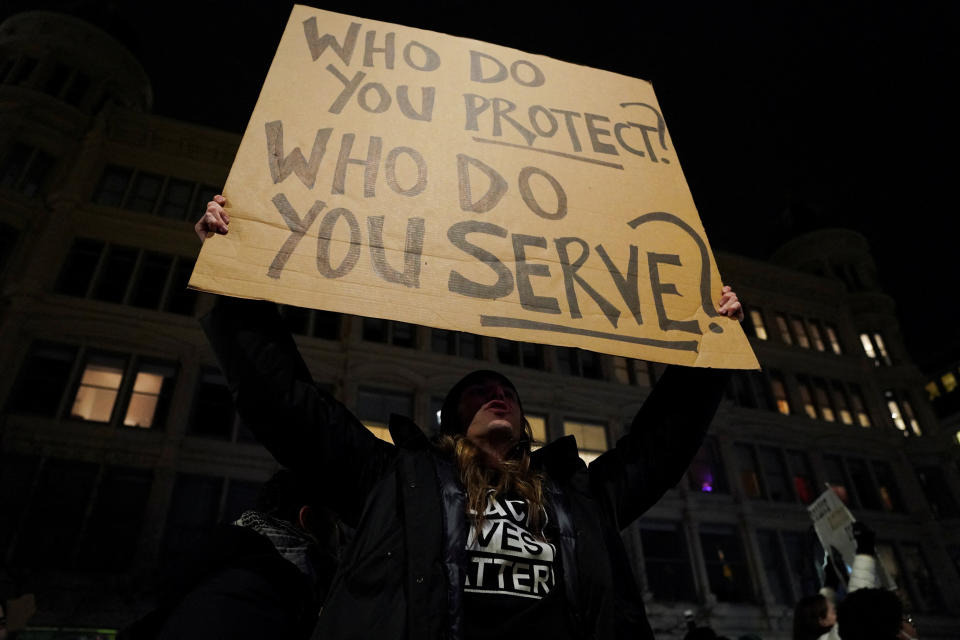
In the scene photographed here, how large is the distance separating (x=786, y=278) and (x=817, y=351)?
391cm

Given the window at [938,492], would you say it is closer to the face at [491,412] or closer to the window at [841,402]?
the window at [841,402]

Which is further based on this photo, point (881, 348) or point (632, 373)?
point (881, 348)

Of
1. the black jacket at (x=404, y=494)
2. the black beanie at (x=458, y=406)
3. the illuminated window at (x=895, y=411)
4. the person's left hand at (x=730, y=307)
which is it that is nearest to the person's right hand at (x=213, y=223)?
the black jacket at (x=404, y=494)

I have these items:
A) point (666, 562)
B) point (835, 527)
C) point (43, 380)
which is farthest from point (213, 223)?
point (666, 562)

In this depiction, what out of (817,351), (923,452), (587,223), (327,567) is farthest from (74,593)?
(923,452)

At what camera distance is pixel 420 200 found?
2.83 m

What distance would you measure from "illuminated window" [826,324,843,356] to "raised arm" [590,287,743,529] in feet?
98.2

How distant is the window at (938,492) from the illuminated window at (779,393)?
23.0 feet

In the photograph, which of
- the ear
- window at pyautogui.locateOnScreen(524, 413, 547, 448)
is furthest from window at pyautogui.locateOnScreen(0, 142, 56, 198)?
the ear

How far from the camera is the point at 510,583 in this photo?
2.01 metres

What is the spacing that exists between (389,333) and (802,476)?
17.3 meters

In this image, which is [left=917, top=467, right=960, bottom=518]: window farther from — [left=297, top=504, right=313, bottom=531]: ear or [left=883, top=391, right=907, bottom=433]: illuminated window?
[left=297, top=504, right=313, bottom=531]: ear

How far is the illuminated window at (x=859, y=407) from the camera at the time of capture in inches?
1047

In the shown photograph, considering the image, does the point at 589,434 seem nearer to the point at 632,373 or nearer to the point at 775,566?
the point at 632,373
